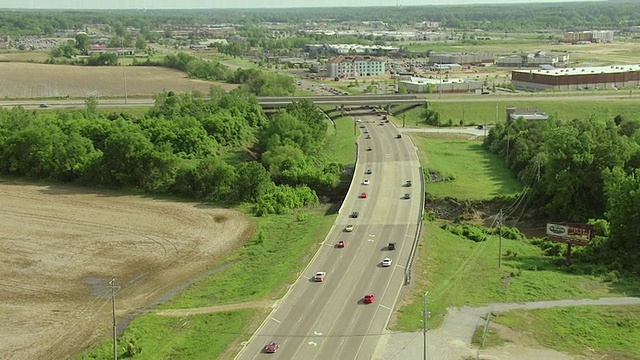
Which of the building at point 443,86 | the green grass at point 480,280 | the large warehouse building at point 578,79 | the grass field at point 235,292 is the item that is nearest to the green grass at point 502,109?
the building at point 443,86

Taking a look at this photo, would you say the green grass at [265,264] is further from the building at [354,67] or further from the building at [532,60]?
the building at [532,60]

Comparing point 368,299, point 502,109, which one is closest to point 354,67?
point 502,109

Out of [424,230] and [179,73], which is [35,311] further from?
[179,73]

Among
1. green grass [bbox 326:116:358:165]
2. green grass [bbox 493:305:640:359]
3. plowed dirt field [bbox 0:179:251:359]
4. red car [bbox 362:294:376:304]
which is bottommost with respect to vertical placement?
plowed dirt field [bbox 0:179:251:359]

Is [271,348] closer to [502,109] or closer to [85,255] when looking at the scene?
[85,255]

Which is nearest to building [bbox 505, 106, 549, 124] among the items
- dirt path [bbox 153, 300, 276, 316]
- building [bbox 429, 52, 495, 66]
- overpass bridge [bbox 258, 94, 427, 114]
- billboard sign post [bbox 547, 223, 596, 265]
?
overpass bridge [bbox 258, 94, 427, 114]

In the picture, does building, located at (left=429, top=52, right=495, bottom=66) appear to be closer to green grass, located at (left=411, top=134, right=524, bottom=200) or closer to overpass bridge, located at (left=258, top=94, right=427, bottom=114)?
overpass bridge, located at (left=258, top=94, right=427, bottom=114)

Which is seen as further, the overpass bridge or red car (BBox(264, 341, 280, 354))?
the overpass bridge
